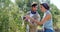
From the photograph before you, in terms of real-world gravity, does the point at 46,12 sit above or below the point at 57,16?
above

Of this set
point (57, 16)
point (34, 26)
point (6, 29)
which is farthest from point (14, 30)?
point (57, 16)

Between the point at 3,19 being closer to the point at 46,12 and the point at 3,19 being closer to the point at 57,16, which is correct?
the point at 46,12

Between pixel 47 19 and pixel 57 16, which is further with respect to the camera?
pixel 57 16

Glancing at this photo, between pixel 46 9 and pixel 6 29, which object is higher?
pixel 46 9

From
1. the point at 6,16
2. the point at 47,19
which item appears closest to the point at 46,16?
the point at 47,19

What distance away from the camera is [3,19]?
14.0 feet

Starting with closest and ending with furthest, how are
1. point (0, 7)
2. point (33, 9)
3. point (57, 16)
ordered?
point (33, 9) → point (0, 7) → point (57, 16)

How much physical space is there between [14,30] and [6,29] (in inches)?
7.2

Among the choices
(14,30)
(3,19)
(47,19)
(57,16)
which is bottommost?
(57,16)

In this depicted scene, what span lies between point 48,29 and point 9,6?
2.63 metres

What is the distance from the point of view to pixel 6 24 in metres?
4.30

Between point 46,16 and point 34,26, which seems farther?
point 34,26

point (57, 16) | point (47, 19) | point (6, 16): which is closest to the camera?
point (47, 19)

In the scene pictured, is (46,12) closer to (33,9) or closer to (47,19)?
(47,19)
